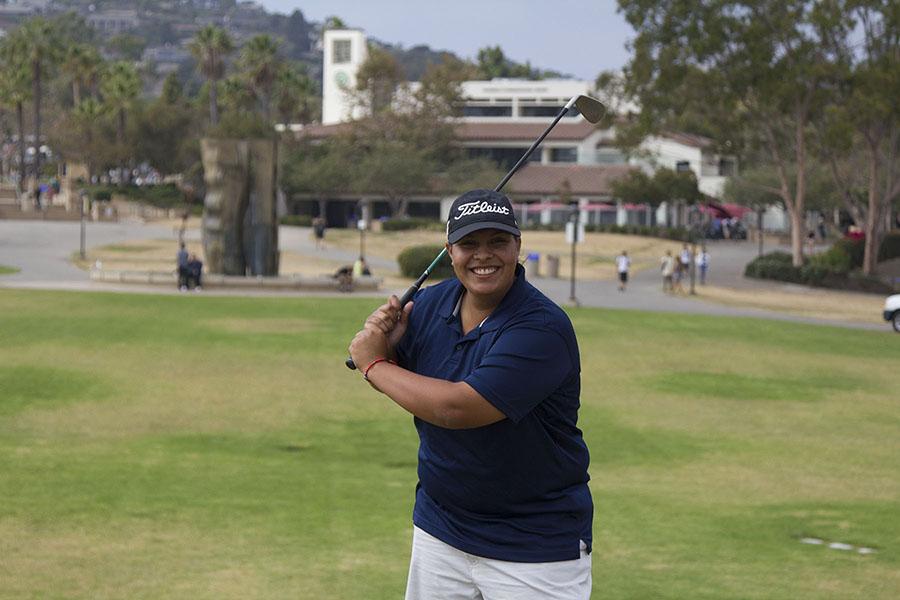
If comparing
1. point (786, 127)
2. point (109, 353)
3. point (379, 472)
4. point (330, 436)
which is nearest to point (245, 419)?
point (330, 436)

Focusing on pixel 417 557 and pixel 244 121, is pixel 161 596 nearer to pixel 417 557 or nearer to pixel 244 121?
pixel 417 557

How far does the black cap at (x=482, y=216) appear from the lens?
483cm

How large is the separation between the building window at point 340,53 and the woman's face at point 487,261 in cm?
15367

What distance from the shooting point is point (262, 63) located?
123 metres

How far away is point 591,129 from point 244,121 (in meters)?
26.9

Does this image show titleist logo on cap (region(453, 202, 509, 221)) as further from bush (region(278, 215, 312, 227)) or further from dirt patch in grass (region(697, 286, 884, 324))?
bush (region(278, 215, 312, 227))

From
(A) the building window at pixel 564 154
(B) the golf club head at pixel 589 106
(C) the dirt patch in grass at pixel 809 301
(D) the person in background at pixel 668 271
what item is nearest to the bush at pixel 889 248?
(C) the dirt patch in grass at pixel 809 301

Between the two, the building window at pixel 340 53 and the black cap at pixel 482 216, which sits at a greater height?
the building window at pixel 340 53

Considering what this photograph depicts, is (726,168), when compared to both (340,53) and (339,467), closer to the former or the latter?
(340,53)

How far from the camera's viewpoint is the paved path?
48.1 metres

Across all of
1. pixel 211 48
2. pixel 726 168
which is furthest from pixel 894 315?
pixel 211 48

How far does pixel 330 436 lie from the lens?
18.2m

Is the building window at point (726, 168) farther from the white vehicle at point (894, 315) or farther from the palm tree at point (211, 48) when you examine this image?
the white vehicle at point (894, 315)

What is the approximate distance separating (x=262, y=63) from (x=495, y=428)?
398 feet
